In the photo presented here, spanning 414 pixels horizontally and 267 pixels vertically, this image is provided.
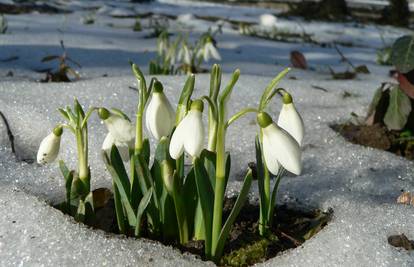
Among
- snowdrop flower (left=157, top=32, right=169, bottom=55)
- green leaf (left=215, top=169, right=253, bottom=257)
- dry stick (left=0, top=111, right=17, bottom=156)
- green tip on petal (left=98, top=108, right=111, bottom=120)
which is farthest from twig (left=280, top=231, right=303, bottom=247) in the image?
snowdrop flower (left=157, top=32, right=169, bottom=55)

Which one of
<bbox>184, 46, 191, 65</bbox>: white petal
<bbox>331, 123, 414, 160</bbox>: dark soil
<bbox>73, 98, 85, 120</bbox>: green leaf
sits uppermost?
<bbox>73, 98, 85, 120</bbox>: green leaf

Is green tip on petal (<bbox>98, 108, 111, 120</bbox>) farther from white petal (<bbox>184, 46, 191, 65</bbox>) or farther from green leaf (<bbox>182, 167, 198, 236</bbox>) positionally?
white petal (<bbox>184, 46, 191, 65</bbox>)

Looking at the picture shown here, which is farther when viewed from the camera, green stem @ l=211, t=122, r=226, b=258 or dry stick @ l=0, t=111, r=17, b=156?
dry stick @ l=0, t=111, r=17, b=156

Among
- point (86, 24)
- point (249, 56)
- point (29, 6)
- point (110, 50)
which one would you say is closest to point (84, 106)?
point (110, 50)

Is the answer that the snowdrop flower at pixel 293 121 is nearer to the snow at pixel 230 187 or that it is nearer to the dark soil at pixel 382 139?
the snow at pixel 230 187

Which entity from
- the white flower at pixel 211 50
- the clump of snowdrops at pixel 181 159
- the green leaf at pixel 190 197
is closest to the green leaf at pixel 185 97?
the clump of snowdrops at pixel 181 159

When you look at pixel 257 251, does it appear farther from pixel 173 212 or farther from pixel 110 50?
pixel 110 50

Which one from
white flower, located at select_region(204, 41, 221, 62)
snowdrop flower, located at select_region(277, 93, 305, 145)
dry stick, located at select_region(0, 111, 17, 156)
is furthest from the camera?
white flower, located at select_region(204, 41, 221, 62)
